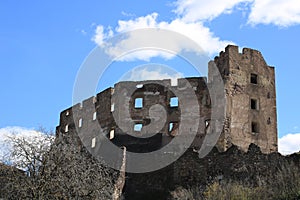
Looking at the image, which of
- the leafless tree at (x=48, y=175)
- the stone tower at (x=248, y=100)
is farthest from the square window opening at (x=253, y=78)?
the leafless tree at (x=48, y=175)

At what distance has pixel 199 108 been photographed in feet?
116

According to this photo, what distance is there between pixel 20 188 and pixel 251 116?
20.3 meters

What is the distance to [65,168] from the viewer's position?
62.4ft

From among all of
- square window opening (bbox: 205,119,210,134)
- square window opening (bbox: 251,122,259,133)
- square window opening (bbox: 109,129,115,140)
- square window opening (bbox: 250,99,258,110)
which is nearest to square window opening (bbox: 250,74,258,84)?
square window opening (bbox: 250,99,258,110)

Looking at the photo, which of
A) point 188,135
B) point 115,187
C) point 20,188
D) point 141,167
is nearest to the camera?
point 20,188

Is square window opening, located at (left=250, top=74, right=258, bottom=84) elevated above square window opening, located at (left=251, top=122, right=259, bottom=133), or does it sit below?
above

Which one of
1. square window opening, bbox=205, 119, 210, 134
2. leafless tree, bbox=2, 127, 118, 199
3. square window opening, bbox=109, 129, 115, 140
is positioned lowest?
leafless tree, bbox=2, 127, 118, 199

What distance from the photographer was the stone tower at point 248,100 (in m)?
33.9

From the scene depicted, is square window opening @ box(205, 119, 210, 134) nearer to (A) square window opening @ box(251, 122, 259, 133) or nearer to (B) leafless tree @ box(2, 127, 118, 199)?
(A) square window opening @ box(251, 122, 259, 133)

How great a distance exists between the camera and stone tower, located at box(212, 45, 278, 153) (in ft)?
111

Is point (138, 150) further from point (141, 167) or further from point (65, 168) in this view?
point (65, 168)

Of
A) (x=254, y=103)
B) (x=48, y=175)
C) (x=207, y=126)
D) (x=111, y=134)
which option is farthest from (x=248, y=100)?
(x=48, y=175)

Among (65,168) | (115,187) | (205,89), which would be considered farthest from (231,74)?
(65,168)

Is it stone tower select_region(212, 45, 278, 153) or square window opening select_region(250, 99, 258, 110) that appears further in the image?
square window opening select_region(250, 99, 258, 110)
